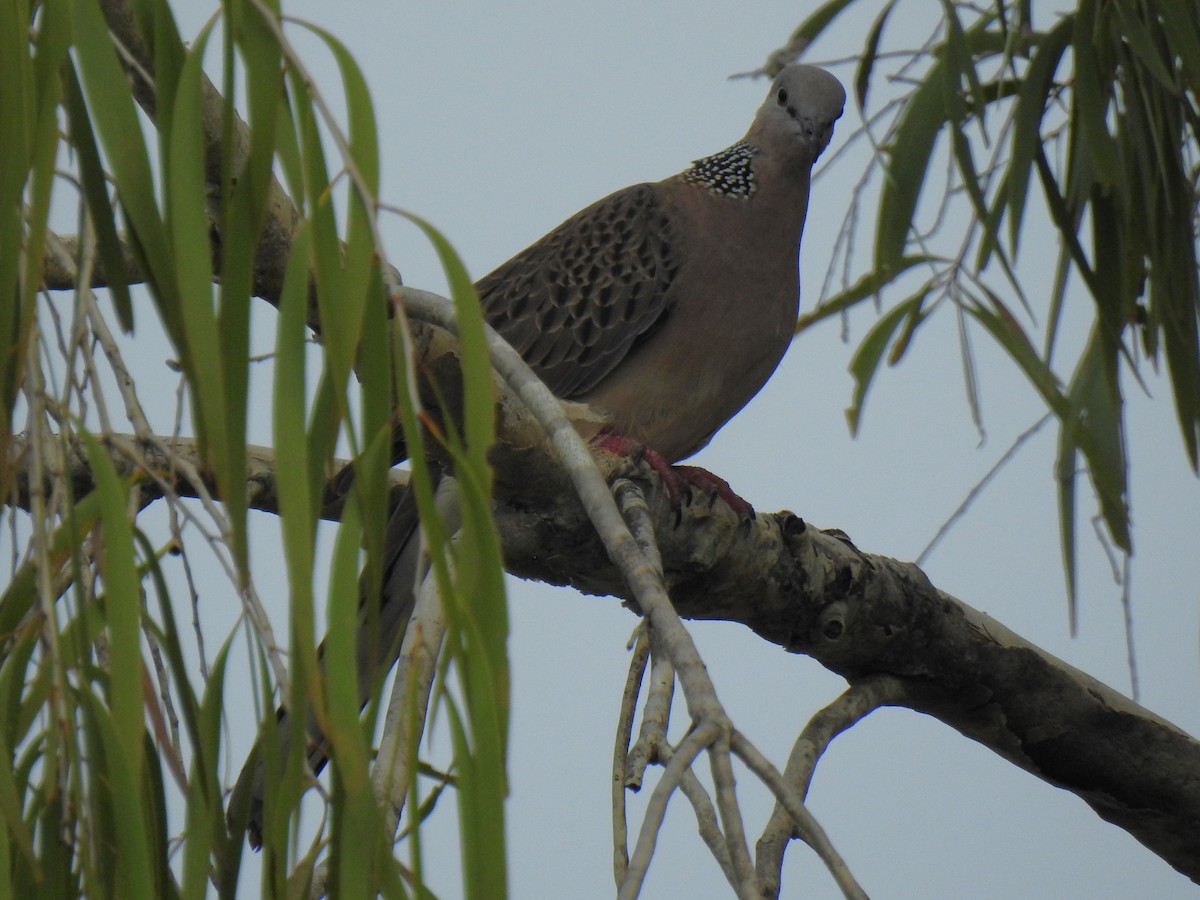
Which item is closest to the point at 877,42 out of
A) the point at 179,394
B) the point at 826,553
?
the point at 826,553

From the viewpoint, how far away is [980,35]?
282cm

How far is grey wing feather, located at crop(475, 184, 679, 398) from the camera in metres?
3.31

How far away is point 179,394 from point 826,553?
1.29 m

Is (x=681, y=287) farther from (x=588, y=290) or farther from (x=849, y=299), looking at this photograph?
(x=849, y=299)

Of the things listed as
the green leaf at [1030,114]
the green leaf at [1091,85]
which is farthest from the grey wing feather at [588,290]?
the green leaf at [1091,85]

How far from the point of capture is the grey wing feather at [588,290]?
331 cm

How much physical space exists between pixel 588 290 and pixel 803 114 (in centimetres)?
65

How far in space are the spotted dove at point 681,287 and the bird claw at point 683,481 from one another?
0.99 feet

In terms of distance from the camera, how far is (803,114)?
11.3 feet

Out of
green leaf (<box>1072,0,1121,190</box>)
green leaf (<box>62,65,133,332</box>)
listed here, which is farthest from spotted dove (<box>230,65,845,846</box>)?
green leaf (<box>62,65,133,332</box>)

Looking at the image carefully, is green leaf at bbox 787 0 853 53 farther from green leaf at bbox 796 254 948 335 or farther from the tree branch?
the tree branch

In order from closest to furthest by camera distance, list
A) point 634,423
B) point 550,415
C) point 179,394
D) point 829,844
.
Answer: point 829,844, point 550,415, point 179,394, point 634,423

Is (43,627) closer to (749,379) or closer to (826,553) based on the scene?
(826,553)

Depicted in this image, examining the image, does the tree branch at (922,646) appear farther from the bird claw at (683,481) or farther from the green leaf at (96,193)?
the green leaf at (96,193)
